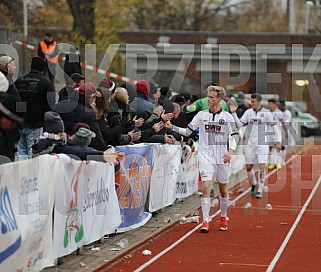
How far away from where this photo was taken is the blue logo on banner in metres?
8.85

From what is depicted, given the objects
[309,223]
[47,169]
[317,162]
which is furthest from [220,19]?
[47,169]

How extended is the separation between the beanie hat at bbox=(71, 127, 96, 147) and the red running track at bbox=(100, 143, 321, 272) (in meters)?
1.59

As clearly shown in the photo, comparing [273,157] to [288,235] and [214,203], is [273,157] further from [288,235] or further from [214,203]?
[288,235]

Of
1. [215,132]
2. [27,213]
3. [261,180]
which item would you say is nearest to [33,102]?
[215,132]

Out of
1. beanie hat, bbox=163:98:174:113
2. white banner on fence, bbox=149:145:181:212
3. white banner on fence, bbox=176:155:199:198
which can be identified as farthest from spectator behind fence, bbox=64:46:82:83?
white banner on fence, bbox=176:155:199:198

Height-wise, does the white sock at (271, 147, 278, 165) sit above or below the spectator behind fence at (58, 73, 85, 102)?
below

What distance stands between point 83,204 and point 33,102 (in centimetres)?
236

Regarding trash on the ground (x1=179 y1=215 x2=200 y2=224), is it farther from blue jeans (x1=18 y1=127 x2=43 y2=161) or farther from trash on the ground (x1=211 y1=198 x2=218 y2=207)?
blue jeans (x1=18 y1=127 x2=43 y2=161)

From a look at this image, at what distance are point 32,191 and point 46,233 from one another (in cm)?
68

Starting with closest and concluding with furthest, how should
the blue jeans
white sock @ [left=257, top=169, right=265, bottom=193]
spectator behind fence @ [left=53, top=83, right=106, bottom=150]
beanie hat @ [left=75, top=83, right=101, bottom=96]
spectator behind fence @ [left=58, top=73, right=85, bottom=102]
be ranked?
spectator behind fence @ [left=53, top=83, right=106, bottom=150]
beanie hat @ [left=75, top=83, right=101, bottom=96]
the blue jeans
spectator behind fence @ [left=58, top=73, right=85, bottom=102]
white sock @ [left=257, top=169, right=265, bottom=193]

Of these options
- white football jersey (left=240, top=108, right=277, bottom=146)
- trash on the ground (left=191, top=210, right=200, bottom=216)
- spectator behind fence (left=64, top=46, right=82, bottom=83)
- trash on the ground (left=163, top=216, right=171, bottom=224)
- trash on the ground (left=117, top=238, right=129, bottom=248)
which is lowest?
trash on the ground (left=191, top=210, right=200, bottom=216)

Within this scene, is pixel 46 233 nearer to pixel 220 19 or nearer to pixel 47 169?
pixel 47 169

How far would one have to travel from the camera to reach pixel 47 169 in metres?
10.1

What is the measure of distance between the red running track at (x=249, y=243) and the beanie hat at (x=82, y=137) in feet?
5.21
